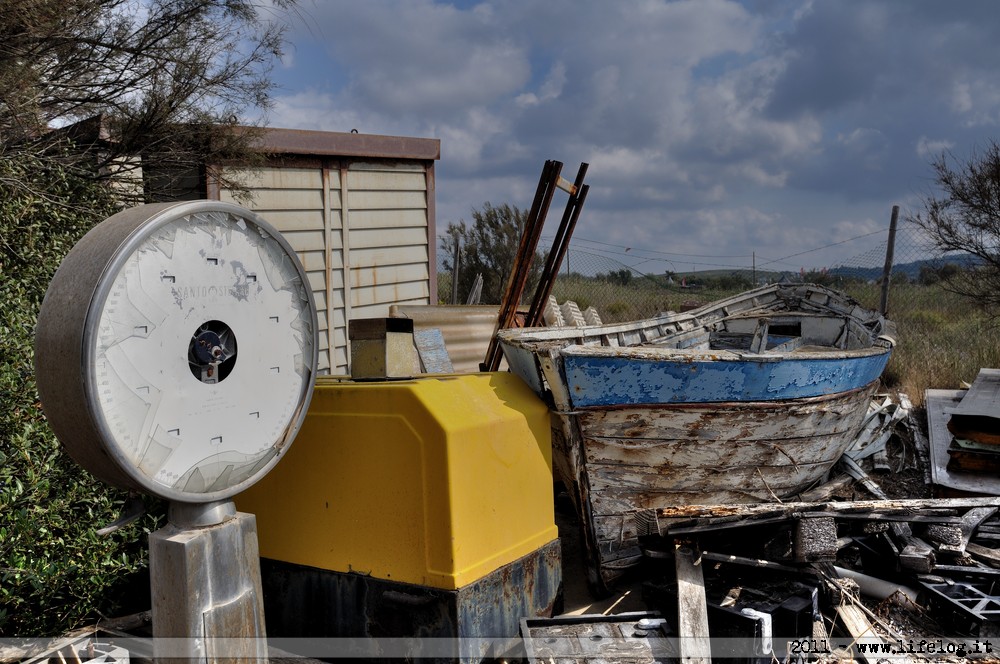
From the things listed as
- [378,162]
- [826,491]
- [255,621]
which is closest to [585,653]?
[255,621]

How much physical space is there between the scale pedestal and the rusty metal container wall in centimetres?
432

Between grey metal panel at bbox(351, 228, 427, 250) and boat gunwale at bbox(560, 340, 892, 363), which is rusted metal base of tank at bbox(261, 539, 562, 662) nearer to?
boat gunwale at bbox(560, 340, 892, 363)

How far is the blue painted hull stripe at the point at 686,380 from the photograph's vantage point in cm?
383

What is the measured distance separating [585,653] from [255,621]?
4.32ft

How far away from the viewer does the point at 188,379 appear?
87.3 inches

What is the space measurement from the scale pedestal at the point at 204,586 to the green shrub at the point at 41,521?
1.31m

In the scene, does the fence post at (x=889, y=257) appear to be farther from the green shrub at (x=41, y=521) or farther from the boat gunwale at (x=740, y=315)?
the green shrub at (x=41, y=521)

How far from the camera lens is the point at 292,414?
255 centimetres

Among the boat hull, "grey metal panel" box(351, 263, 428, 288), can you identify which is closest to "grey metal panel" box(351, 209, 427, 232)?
"grey metal panel" box(351, 263, 428, 288)

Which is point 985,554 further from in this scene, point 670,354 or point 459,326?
point 459,326

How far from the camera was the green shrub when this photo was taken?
10.6 ft

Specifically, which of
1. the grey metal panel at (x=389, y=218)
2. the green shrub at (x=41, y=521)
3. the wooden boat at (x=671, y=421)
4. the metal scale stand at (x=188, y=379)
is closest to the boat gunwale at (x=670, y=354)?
the wooden boat at (x=671, y=421)

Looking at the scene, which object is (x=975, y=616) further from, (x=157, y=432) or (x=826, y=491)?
(x=157, y=432)
